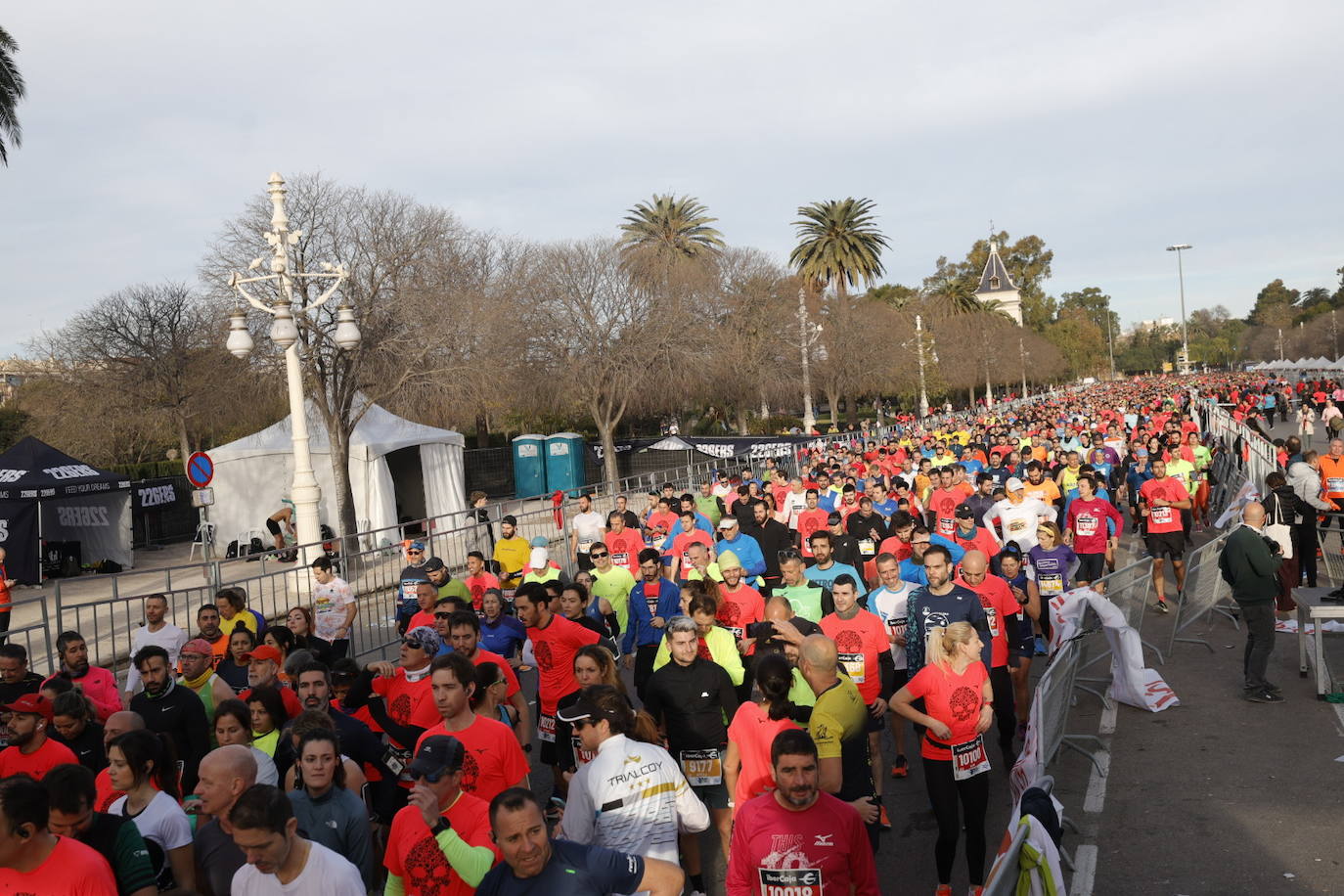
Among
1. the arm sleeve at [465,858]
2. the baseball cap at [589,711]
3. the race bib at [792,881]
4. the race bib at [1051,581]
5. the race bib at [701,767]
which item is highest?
the baseball cap at [589,711]

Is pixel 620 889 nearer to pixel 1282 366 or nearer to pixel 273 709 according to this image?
pixel 273 709

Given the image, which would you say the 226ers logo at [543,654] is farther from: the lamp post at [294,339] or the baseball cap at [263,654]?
the lamp post at [294,339]

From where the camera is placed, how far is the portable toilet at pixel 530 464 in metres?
36.2

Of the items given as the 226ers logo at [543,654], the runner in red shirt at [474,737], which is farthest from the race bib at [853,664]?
the runner in red shirt at [474,737]

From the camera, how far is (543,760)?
7648 mm

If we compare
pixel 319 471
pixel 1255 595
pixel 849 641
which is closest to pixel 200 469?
pixel 319 471

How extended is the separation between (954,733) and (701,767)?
142cm

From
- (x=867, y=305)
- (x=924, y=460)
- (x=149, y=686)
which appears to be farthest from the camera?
(x=867, y=305)

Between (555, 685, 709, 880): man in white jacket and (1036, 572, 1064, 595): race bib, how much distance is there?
6336 mm

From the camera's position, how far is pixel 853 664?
7.08 metres

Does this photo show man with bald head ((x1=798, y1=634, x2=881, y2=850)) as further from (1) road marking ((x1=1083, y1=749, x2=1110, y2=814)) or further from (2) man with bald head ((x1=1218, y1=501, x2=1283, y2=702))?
(2) man with bald head ((x1=1218, y1=501, x2=1283, y2=702))

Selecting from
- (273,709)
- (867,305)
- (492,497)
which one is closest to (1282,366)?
(867,305)

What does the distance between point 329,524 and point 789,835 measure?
22530mm

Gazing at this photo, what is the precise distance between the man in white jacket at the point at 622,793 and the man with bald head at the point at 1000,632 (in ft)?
10.5
